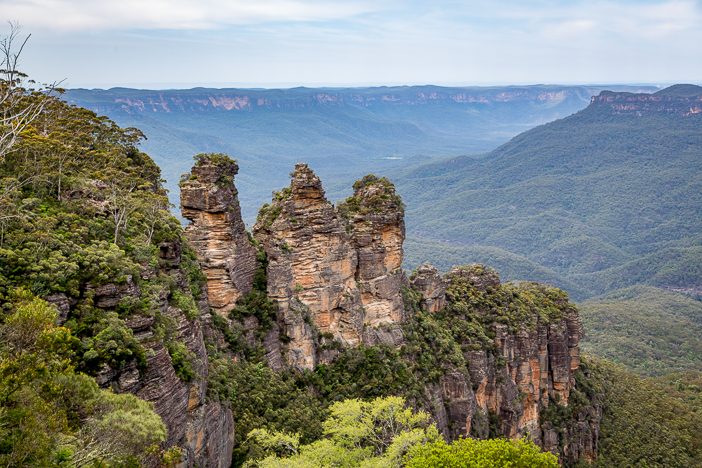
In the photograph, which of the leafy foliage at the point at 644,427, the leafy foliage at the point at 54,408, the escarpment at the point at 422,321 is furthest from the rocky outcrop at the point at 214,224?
the leafy foliage at the point at 644,427

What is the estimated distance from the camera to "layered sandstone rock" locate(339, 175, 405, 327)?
3962cm

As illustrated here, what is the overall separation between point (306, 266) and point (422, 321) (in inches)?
459

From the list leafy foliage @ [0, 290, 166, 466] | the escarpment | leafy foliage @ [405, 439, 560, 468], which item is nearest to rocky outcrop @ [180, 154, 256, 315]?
the escarpment

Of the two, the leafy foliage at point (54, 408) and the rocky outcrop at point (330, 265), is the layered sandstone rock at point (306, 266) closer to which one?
the rocky outcrop at point (330, 265)

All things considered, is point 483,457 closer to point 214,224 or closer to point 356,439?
point 356,439

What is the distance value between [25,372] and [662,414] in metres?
56.6

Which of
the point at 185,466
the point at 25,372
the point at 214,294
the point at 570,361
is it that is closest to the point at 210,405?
the point at 185,466

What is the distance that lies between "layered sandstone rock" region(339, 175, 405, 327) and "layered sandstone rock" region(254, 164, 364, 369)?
6.78 feet

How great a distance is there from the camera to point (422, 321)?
Answer: 143 ft

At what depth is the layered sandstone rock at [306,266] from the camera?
34.4 meters

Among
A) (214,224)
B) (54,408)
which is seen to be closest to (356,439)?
(214,224)

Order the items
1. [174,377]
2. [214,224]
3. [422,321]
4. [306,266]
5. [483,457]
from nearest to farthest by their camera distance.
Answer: [174,377], [483,457], [214,224], [306,266], [422,321]

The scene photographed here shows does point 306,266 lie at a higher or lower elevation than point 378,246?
lower

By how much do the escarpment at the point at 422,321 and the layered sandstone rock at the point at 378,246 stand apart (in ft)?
0.24
